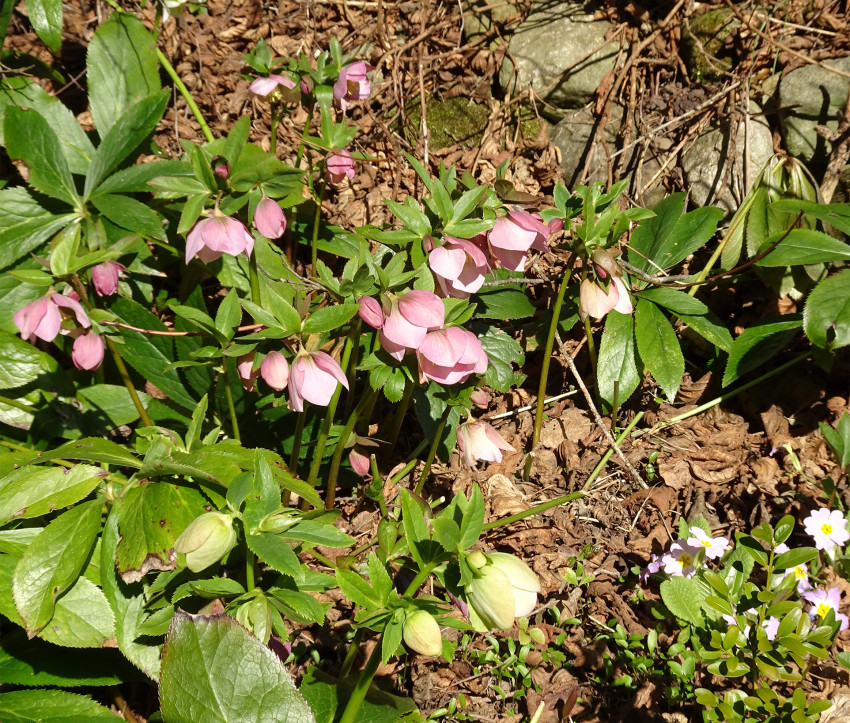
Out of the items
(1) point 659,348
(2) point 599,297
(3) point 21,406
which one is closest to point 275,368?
(2) point 599,297

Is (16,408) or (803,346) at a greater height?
(16,408)

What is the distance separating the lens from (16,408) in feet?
5.73

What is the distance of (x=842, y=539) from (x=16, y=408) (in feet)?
6.74

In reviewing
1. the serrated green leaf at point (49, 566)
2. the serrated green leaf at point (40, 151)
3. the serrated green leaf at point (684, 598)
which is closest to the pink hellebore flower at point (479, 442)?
the serrated green leaf at point (684, 598)

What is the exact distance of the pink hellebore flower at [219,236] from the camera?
4.22 feet

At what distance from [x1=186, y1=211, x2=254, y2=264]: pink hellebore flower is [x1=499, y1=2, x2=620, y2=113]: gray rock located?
1.56 m

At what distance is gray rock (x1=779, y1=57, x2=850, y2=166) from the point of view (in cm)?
207

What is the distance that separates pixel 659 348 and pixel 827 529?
0.56 metres

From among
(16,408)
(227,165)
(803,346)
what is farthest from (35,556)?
(803,346)

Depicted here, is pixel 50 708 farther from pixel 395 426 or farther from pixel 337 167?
pixel 337 167

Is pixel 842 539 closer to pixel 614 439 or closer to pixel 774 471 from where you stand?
pixel 774 471

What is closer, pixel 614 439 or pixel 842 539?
pixel 842 539

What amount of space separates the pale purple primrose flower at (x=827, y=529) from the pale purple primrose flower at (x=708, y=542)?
7.4 inches

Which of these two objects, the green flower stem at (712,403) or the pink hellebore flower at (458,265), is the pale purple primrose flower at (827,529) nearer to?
the green flower stem at (712,403)
